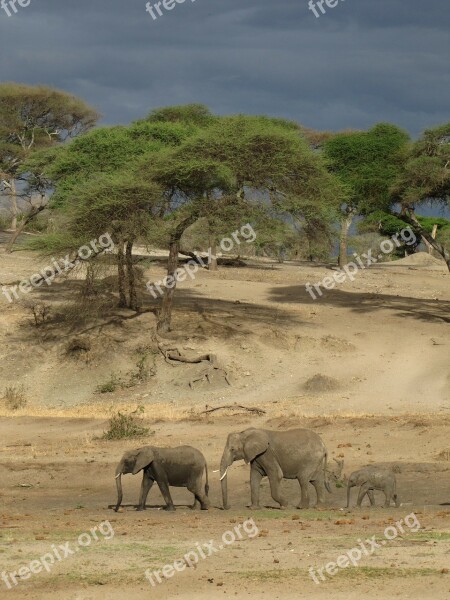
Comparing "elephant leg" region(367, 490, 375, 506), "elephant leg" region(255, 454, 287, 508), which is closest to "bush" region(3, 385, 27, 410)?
"elephant leg" region(255, 454, 287, 508)

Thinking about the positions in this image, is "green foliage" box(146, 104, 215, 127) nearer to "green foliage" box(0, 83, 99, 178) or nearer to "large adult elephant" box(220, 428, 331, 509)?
"green foliage" box(0, 83, 99, 178)

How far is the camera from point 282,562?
13.0 m

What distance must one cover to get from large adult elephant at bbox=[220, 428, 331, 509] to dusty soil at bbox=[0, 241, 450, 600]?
402mm

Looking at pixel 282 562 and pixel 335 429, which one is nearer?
pixel 282 562

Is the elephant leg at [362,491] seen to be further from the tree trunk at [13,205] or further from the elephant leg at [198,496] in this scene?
the tree trunk at [13,205]

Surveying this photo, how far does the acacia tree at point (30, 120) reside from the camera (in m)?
64.1

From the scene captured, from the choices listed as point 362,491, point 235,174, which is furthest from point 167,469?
point 235,174

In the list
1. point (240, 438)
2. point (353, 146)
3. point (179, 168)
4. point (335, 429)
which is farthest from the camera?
point (353, 146)

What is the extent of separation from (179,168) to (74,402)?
8.25m

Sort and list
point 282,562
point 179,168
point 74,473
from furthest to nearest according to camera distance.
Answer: point 179,168 → point 74,473 → point 282,562

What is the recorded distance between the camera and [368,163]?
4425 centimetres

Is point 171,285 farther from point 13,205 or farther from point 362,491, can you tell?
point 13,205

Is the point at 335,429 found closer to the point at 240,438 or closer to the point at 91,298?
the point at 240,438

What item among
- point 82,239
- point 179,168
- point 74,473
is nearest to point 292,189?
point 179,168
